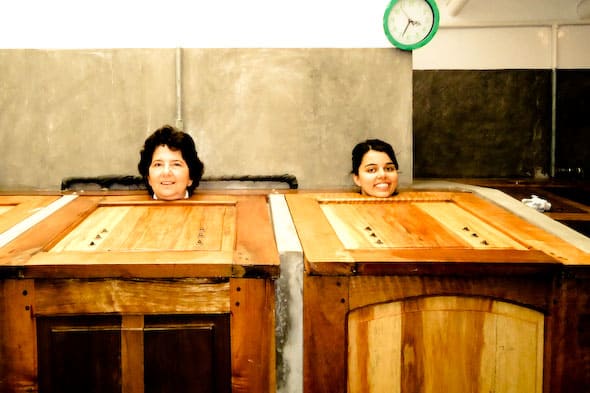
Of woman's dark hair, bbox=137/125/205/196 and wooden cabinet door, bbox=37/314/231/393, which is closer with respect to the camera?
wooden cabinet door, bbox=37/314/231/393

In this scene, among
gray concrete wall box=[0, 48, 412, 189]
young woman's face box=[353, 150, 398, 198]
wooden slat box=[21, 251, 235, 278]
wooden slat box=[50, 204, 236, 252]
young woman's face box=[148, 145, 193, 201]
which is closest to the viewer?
wooden slat box=[21, 251, 235, 278]

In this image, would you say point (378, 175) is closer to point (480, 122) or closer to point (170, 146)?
point (170, 146)

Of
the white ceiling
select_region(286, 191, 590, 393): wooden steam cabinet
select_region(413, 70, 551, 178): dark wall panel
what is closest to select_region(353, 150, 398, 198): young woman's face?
select_region(286, 191, 590, 393): wooden steam cabinet

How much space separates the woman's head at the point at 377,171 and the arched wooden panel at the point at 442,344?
96 centimetres

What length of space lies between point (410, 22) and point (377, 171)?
936 millimetres

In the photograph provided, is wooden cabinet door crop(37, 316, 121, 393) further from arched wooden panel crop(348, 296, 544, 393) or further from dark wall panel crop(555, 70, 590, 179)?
dark wall panel crop(555, 70, 590, 179)

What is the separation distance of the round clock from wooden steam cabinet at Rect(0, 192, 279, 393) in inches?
69.5

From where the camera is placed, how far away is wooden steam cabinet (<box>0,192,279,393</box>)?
151cm

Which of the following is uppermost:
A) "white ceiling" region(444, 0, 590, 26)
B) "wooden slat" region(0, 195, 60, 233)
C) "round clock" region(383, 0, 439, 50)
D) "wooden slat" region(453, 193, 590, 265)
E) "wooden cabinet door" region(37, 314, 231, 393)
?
"white ceiling" region(444, 0, 590, 26)

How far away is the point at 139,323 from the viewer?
5.07 feet

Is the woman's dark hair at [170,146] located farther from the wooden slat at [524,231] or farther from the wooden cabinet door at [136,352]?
the wooden slat at [524,231]

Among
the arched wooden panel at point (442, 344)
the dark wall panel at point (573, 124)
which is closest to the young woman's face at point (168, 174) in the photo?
the arched wooden panel at point (442, 344)

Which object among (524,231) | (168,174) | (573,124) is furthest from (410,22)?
(573,124)

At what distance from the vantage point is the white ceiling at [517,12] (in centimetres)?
461
